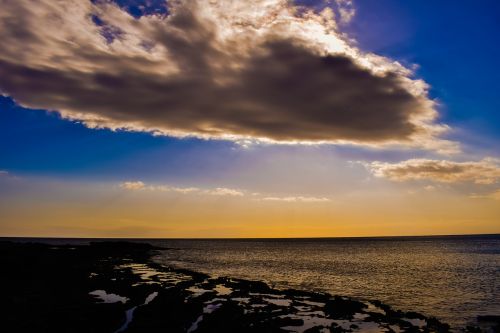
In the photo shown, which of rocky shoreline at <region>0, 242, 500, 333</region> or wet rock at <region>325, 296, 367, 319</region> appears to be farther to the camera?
wet rock at <region>325, 296, 367, 319</region>

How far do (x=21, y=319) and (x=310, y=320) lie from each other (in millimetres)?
19259

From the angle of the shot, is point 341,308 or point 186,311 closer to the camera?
point 186,311

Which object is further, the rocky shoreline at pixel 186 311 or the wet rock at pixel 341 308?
the wet rock at pixel 341 308

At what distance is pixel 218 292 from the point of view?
4225cm

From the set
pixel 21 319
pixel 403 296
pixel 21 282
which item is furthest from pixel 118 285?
pixel 403 296

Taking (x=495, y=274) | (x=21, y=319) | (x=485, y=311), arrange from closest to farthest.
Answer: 1. (x=21, y=319)
2. (x=485, y=311)
3. (x=495, y=274)

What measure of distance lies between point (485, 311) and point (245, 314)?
20714 millimetres

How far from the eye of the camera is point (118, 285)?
43.8 meters

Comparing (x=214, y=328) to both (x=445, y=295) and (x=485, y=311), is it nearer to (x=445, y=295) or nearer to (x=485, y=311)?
(x=485, y=311)

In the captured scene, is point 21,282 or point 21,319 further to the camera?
point 21,282

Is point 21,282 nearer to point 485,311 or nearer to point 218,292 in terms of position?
point 218,292

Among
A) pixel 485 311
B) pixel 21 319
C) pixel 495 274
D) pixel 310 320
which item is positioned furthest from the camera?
pixel 495 274

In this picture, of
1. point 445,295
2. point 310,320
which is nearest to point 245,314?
point 310,320

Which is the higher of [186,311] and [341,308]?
[186,311]
